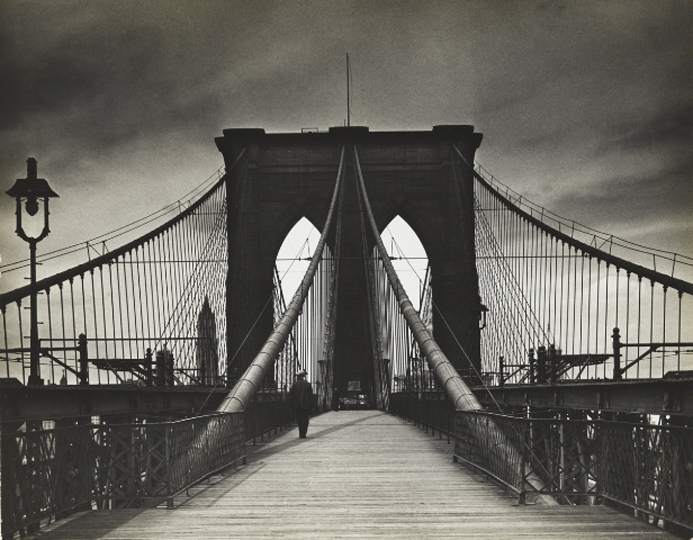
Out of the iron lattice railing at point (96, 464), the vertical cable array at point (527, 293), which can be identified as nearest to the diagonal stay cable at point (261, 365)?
the iron lattice railing at point (96, 464)

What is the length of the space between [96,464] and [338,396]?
3393cm

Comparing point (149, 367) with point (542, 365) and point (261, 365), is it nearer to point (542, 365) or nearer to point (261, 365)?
point (261, 365)

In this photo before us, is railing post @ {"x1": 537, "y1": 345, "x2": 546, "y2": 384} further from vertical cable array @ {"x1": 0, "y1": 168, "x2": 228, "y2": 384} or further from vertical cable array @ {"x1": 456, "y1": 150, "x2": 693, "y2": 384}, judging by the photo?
vertical cable array @ {"x1": 0, "y1": 168, "x2": 228, "y2": 384}

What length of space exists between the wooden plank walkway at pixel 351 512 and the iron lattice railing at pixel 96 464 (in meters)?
0.24

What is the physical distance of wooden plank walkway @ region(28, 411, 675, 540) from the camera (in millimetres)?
7676

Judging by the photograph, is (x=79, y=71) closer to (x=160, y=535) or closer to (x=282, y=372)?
(x=160, y=535)

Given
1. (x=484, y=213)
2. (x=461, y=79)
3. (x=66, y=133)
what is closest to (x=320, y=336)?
(x=484, y=213)

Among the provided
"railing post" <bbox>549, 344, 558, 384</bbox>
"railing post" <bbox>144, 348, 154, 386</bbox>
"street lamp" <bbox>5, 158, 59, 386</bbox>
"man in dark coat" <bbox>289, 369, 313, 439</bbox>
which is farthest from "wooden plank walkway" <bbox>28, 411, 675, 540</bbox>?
"railing post" <bbox>549, 344, 558, 384</bbox>

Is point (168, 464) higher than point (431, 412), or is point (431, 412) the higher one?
point (168, 464)

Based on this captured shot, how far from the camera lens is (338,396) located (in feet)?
143

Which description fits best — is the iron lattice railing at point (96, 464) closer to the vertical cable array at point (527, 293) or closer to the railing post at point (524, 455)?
the railing post at point (524, 455)

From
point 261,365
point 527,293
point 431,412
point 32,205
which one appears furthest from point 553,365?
point 32,205

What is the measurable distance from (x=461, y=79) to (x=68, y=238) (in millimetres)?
12163

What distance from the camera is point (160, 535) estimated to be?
25.2 feet
